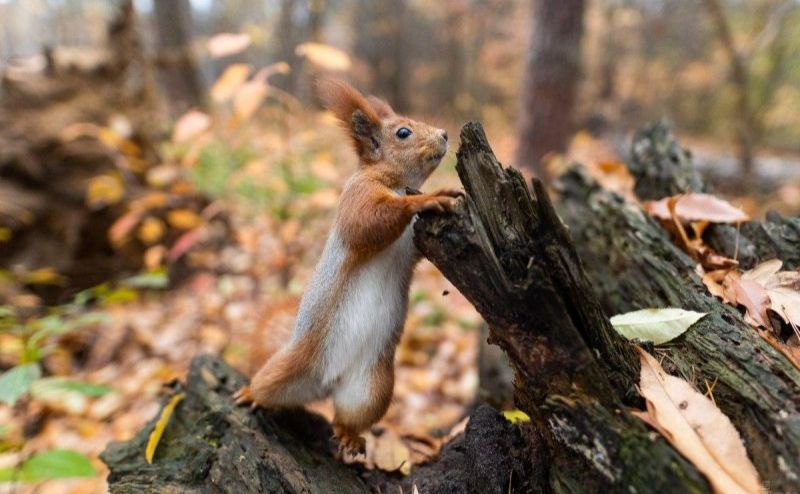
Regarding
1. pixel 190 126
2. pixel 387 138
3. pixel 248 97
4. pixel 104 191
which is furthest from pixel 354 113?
pixel 104 191

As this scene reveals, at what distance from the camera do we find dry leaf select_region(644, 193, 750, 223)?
2236 millimetres

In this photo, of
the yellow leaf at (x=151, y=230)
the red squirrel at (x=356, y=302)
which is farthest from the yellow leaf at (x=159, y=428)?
the yellow leaf at (x=151, y=230)

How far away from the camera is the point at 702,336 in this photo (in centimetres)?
162

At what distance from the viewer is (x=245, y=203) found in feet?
22.4

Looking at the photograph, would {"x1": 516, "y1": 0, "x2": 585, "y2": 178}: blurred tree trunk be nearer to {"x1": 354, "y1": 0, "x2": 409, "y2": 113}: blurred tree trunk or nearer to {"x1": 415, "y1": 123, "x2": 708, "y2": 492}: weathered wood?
{"x1": 415, "y1": 123, "x2": 708, "y2": 492}: weathered wood

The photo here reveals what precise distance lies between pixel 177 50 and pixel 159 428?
6832 millimetres

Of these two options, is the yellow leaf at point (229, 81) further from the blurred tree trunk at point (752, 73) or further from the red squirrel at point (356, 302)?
the blurred tree trunk at point (752, 73)

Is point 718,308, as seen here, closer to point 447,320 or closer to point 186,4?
point 447,320

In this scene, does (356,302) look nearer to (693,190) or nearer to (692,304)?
(692,304)

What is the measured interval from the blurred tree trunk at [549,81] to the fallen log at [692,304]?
2.25 meters

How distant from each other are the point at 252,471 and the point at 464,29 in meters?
17.2

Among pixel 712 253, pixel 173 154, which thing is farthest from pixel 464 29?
pixel 712 253

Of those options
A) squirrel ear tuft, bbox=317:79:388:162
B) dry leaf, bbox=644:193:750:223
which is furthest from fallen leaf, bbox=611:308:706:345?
squirrel ear tuft, bbox=317:79:388:162

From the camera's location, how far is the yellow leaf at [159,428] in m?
1.96
